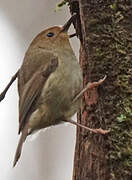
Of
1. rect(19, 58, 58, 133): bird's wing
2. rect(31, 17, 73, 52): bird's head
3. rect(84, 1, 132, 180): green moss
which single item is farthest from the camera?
rect(31, 17, 73, 52): bird's head

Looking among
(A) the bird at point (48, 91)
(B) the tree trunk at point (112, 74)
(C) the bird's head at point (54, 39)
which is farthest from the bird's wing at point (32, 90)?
(B) the tree trunk at point (112, 74)

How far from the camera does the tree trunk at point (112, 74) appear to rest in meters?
1.49

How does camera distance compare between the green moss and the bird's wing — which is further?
the bird's wing

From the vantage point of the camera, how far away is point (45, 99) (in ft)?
5.80

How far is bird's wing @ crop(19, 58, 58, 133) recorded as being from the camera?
5.78ft

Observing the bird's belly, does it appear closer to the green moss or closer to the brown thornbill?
the brown thornbill

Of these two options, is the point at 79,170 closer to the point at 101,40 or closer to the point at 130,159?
the point at 130,159

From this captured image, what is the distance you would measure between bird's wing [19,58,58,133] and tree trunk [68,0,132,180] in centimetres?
25

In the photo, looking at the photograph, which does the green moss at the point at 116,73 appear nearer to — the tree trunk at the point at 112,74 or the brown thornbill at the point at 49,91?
the tree trunk at the point at 112,74

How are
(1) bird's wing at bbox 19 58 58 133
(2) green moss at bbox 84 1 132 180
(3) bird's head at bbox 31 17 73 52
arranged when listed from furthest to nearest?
(3) bird's head at bbox 31 17 73 52 → (1) bird's wing at bbox 19 58 58 133 → (2) green moss at bbox 84 1 132 180

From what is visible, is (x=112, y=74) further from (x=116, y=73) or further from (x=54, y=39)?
(x=54, y=39)

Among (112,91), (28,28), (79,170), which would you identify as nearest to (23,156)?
(28,28)

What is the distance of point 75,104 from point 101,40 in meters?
0.37

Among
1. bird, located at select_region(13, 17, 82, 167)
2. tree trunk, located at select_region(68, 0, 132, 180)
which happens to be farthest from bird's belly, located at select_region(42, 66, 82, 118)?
tree trunk, located at select_region(68, 0, 132, 180)
